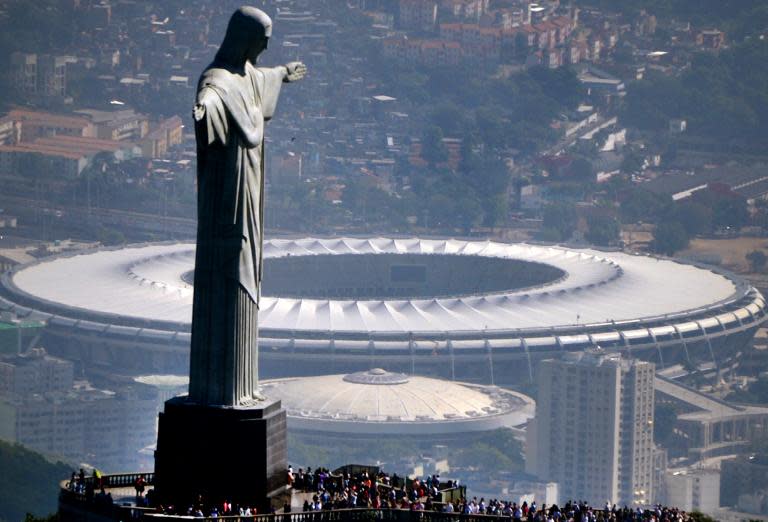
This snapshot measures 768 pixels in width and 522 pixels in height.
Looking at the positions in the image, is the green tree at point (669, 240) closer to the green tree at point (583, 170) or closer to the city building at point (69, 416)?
the green tree at point (583, 170)

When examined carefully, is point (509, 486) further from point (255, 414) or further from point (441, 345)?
point (255, 414)

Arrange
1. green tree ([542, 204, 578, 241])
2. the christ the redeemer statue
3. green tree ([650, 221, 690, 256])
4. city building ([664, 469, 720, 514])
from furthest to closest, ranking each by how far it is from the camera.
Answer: green tree ([542, 204, 578, 241]), green tree ([650, 221, 690, 256]), city building ([664, 469, 720, 514]), the christ the redeemer statue

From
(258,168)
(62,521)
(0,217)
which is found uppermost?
(258,168)

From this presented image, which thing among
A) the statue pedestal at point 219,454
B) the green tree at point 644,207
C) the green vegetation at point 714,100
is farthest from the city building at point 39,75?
the statue pedestal at point 219,454

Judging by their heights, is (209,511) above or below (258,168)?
below

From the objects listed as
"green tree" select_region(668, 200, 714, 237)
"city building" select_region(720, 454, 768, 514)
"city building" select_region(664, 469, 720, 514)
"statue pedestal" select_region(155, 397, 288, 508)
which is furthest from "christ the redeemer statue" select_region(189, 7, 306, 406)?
"green tree" select_region(668, 200, 714, 237)

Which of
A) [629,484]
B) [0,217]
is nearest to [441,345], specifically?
[629,484]

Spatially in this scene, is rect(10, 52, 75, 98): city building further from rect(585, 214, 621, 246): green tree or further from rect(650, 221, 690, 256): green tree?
rect(650, 221, 690, 256): green tree
